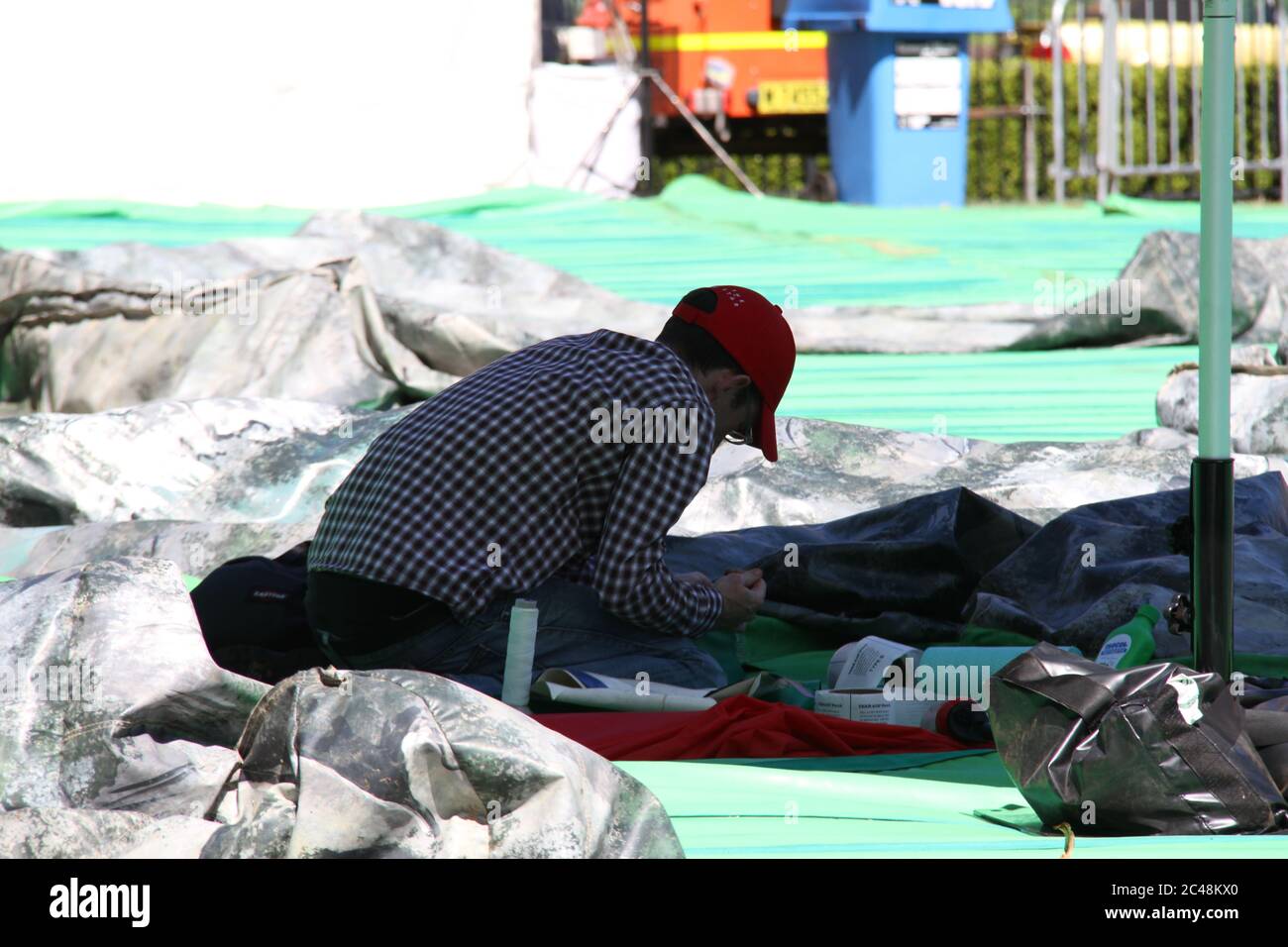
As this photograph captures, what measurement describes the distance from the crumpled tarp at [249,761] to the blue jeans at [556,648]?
1.84ft

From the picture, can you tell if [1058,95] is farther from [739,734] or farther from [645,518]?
[739,734]

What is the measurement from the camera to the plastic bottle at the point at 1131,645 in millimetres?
3166

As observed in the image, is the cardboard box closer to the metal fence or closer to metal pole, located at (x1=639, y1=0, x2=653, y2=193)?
the metal fence

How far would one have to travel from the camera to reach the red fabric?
289 cm

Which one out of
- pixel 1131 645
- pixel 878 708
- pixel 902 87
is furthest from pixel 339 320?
pixel 902 87

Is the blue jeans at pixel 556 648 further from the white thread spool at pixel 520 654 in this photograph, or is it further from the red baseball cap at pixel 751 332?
the red baseball cap at pixel 751 332

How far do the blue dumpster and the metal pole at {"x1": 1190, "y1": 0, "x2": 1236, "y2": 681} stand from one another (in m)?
8.42

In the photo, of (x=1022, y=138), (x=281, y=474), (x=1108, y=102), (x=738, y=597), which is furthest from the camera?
(x=1022, y=138)

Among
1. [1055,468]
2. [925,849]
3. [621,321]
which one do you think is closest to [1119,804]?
[925,849]

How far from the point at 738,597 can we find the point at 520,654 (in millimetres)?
513

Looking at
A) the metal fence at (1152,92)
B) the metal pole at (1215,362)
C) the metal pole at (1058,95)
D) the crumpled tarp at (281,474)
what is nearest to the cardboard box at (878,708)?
the metal pole at (1215,362)

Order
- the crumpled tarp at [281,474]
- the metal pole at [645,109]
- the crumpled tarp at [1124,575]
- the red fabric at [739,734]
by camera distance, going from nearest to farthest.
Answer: the red fabric at [739,734] < the crumpled tarp at [1124,575] < the crumpled tarp at [281,474] < the metal pole at [645,109]

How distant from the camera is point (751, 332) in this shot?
3.25 m

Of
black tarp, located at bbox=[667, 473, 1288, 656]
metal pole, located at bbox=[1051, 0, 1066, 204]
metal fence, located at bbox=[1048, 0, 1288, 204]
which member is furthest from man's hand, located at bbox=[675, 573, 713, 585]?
metal pole, located at bbox=[1051, 0, 1066, 204]
